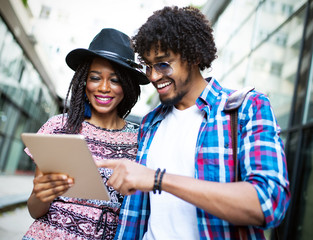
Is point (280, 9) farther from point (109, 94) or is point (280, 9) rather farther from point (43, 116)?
point (43, 116)

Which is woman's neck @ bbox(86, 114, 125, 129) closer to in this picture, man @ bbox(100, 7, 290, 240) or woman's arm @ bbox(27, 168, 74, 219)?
man @ bbox(100, 7, 290, 240)

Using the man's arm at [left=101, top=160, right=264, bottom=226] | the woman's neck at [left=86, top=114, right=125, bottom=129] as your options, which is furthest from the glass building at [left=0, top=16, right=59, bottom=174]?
the man's arm at [left=101, top=160, right=264, bottom=226]

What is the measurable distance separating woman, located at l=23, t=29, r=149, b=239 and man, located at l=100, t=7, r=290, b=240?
24 cm

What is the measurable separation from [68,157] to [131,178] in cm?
38

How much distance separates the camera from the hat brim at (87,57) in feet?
8.62

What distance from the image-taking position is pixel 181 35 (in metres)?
2.25

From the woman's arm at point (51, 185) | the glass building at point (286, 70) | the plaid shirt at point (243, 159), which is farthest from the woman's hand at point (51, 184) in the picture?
the glass building at point (286, 70)

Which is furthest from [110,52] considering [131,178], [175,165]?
[131,178]

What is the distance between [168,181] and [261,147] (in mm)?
454

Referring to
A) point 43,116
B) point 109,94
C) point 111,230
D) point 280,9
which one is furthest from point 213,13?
point 43,116

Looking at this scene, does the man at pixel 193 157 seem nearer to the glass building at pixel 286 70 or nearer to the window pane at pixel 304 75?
the glass building at pixel 286 70

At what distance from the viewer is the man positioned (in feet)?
4.67

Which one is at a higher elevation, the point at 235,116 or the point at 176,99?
the point at 176,99

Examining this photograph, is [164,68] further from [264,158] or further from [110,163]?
[264,158]
